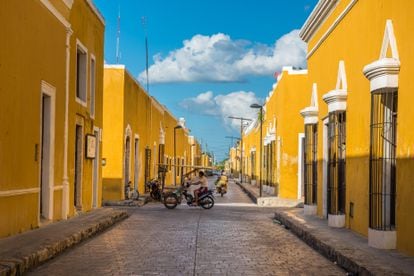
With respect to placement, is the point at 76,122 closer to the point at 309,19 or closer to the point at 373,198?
the point at 309,19

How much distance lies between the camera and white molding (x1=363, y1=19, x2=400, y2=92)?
9969 millimetres

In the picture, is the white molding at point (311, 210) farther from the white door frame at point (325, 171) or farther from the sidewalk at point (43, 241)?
the sidewalk at point (43, 241)

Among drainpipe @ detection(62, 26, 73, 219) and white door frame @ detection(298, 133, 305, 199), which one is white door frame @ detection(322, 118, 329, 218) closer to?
drainpipe @ detection(62, 26, 73, 219)

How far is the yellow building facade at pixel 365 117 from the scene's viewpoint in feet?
32.1

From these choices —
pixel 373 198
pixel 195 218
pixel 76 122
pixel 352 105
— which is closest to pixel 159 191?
pixel 195 218

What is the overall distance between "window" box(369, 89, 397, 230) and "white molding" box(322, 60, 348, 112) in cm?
358

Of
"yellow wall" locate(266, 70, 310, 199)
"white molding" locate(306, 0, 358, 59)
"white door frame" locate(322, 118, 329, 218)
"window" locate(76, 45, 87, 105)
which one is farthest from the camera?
"yellow wall" locate(266, 70, 310, 199)

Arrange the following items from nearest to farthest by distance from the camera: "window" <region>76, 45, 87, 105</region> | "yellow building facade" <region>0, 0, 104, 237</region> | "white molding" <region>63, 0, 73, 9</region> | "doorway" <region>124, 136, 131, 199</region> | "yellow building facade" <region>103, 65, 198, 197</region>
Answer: "yellow building facade" <region>0, 0, 104, 237</region>
"white molding" <region>63, 0, 73, 9</region>
"window" <region>76, 45, 87, 105</region>
"yellow building facade" <region>103, 65, 198, 197</region>
"doorway" <region>124, 136, 131, 199</region>

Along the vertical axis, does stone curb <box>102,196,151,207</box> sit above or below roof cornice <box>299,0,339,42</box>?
below

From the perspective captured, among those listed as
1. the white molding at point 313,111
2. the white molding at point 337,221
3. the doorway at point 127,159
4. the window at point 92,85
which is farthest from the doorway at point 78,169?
the doorway at point 127,159

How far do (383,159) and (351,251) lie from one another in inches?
62.4

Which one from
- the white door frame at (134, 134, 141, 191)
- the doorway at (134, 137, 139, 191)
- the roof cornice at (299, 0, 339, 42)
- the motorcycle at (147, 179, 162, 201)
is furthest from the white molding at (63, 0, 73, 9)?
the doorway at (134, 137, 139, 191)

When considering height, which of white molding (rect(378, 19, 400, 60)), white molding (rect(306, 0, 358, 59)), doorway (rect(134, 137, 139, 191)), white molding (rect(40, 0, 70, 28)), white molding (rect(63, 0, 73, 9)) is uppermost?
white molding (rect(63, 0, 73, 9))

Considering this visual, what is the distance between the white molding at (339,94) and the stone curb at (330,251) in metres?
2.67
